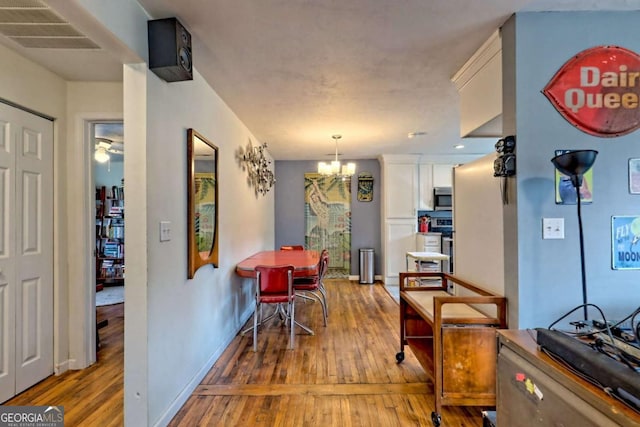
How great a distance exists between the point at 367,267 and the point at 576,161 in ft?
15.3

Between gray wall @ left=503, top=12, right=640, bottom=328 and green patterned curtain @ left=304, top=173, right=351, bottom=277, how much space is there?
4.59 meters

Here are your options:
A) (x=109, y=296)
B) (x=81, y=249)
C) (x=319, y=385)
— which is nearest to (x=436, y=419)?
(x=319, y=385)

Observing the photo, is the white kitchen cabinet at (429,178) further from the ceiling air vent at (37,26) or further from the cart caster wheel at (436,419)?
the ceiling air vent at (37,26)

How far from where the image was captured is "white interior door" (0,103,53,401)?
2051mm

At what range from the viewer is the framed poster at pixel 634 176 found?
5.51ft

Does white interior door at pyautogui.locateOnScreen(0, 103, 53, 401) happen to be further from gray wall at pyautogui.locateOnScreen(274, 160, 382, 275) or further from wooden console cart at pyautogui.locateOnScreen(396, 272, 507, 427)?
gray wall at pyautogui.locateOnScreen(274, 160, 382, 275)

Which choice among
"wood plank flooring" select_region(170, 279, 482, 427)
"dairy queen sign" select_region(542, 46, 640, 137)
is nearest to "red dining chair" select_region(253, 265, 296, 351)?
"wood plank flooring" select_region(170, 279, 482, 427)

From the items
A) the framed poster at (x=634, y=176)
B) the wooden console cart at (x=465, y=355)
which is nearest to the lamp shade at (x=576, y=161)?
the framed poster at (x=634, y=176)

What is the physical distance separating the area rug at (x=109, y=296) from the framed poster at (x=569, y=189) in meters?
5.52

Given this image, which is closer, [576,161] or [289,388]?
[576,161]

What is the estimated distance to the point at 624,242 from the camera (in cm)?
169

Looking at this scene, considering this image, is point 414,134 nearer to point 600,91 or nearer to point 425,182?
point 425,182

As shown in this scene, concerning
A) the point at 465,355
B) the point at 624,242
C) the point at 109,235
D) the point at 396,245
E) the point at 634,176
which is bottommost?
the point at 465,355

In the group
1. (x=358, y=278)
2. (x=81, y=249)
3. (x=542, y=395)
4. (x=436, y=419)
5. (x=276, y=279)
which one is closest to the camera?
(x=542, y=395)
